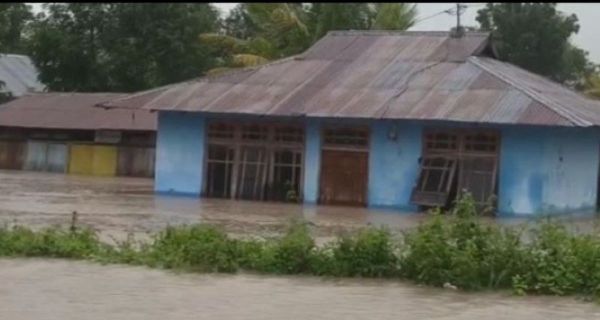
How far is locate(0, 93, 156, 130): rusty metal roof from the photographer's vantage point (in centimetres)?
4053

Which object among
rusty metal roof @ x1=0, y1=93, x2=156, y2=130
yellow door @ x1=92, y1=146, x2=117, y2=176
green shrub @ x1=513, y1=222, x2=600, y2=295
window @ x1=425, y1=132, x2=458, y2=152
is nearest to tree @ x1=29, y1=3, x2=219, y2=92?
rusty metal roof @ x1=0, y1=93, x2=156, y2=130

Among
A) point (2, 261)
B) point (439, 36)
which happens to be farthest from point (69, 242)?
point (439, 36)

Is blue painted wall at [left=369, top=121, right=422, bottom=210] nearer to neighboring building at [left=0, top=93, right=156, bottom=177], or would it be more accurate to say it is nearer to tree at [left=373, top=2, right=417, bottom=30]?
tree at [left=373, top=2, right=417, bottom=30]

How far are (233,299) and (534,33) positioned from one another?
42725 millimetres

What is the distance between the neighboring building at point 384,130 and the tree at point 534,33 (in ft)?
70.8

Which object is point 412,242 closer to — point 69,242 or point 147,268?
point 147,268

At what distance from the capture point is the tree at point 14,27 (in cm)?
5179

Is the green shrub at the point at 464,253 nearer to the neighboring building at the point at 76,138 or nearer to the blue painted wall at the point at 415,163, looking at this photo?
the blue painted wall at the point at 415,163

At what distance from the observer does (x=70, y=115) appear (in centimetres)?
4169

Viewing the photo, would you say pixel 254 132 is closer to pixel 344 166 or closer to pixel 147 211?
pixel 344 166

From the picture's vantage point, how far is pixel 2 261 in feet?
44.9

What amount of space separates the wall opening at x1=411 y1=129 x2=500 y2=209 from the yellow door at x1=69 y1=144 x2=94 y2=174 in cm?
1760

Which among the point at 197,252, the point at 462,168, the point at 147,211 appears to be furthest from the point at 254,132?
the point at 197,252

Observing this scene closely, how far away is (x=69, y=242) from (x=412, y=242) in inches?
176
